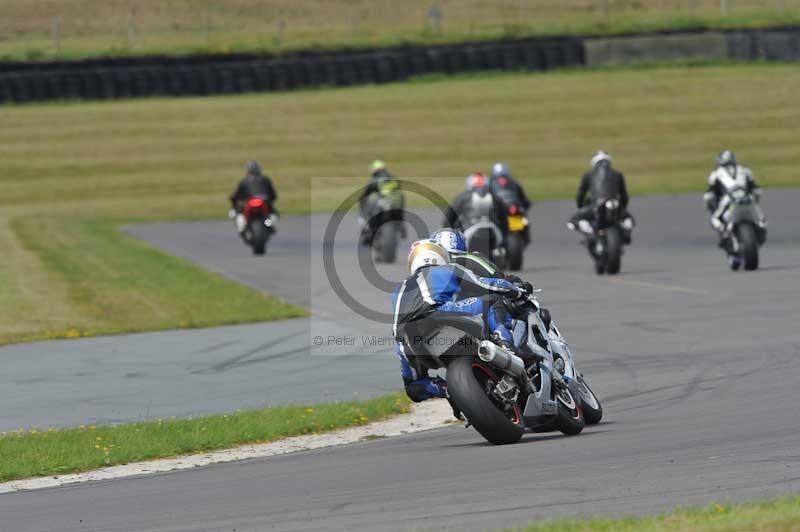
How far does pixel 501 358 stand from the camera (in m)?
9.28

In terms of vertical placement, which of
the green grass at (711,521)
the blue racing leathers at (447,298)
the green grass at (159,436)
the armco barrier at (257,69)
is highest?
the armco barrier at (257,69)

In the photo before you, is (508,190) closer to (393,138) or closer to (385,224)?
(385,224)

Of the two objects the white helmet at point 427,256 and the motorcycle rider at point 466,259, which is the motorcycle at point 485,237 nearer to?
the motorcycle rider at point 466,259

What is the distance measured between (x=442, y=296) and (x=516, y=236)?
13.6 metres

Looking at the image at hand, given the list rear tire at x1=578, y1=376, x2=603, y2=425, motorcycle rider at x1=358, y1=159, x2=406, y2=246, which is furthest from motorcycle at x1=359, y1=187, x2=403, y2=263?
rear tire at x1=578, y1=376, x2=603, y2=425

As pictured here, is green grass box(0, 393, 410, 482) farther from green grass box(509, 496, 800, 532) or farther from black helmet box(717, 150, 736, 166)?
black helmet box(717, 150, 736, 166)

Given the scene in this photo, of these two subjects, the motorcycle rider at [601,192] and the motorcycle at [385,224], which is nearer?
the motorcycle rider at [601,192]

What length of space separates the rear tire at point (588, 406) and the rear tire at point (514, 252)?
12298 millimetres

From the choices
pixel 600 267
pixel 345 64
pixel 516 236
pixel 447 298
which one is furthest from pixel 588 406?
pixel 345 64

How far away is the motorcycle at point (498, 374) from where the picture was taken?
9.23 metres

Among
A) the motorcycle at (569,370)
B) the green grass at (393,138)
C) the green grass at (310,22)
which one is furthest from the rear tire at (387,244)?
the green grass at (310,22)

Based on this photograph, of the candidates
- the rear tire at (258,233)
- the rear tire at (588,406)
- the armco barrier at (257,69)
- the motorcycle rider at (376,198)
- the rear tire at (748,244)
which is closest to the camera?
the rear tire at (588,406)

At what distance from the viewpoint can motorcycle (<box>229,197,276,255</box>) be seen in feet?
89.7

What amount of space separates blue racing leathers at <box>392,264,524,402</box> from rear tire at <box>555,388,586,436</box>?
0.62m
